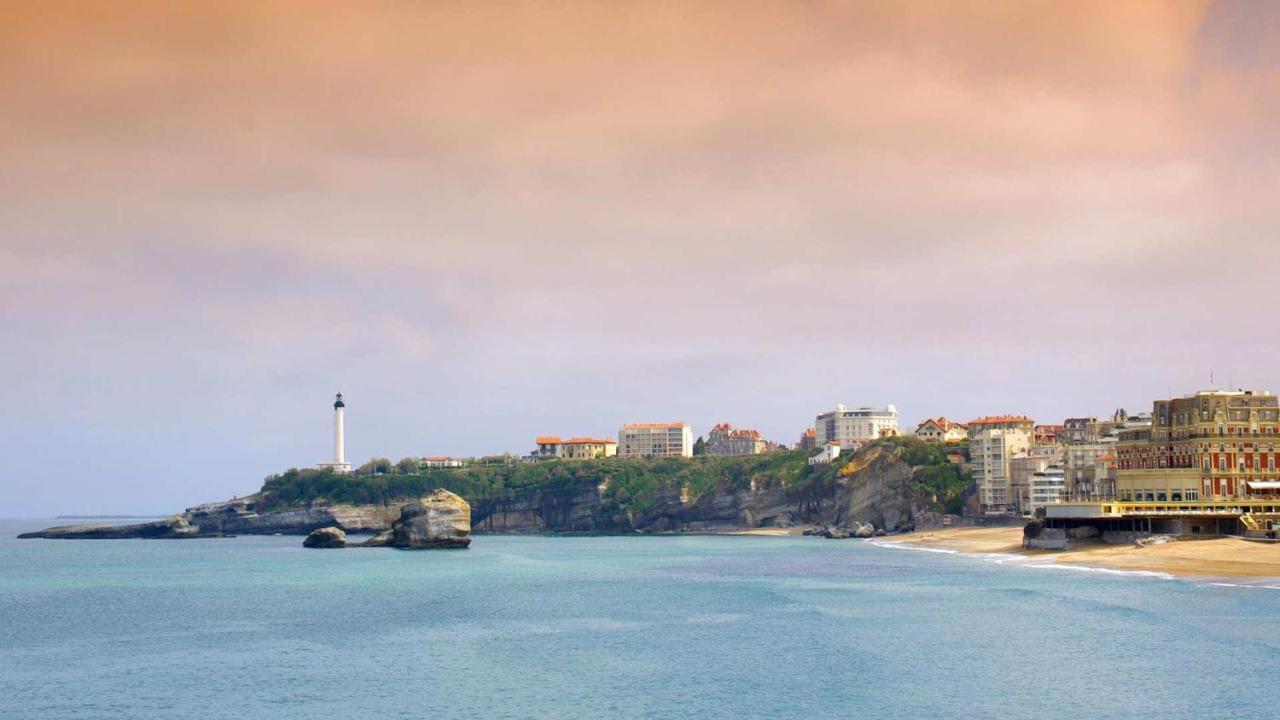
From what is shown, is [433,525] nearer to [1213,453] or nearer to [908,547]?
[908,547]

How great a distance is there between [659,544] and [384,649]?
4537 inches

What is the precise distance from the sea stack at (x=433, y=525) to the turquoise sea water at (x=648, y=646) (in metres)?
47.7

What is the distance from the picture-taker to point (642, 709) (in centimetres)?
4366

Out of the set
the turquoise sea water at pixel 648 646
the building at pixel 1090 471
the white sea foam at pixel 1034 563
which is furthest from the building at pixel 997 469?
the turquoise sea water at pixel 648 646

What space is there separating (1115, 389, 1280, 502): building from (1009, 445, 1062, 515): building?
111ft

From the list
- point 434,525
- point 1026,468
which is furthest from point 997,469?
point 434,525

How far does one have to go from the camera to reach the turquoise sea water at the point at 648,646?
44594mm

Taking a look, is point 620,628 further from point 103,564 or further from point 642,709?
point 103,564

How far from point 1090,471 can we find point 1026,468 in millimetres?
11997

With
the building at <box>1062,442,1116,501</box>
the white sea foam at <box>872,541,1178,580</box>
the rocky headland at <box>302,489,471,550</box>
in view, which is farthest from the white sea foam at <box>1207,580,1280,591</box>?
the rocky headland at <box>302,489,471,550</box>

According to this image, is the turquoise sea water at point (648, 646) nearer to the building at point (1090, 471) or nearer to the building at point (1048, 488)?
the building at point (1090, 471)

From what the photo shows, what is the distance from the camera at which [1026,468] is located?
171 m

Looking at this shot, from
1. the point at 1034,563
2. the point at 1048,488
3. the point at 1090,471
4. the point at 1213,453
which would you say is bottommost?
the point at 1034,563

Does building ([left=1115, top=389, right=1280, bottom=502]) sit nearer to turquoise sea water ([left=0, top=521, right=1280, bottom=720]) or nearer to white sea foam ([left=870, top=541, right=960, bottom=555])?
white sea foam ([left=870, top=541, right=960, bottom=555])
